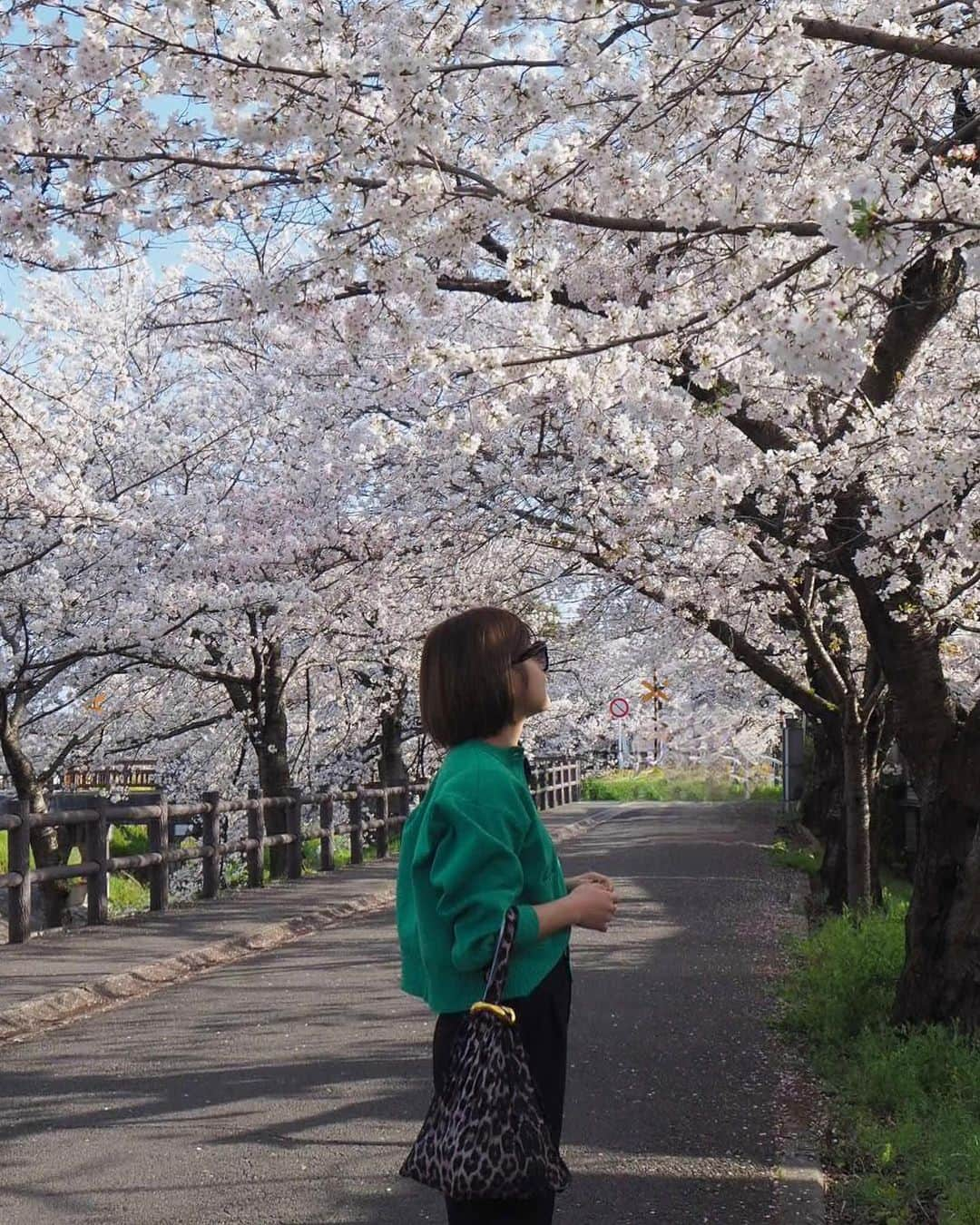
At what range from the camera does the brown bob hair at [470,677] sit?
9.81 feet

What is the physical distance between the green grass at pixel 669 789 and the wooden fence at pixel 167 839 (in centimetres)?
2479

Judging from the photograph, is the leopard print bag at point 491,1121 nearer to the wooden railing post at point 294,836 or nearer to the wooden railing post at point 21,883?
the wooden railing post at point 21,883

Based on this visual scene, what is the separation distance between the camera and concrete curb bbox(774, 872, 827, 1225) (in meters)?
4.82

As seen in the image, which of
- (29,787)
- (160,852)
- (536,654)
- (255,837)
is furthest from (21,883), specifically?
(536,654)

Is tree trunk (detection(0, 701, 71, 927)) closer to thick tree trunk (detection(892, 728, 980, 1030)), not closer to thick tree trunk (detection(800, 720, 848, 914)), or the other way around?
thick tree trunk (detection(800, 720, 848, 914))

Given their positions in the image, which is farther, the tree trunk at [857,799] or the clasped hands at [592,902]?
the tree trunk at [857,799]

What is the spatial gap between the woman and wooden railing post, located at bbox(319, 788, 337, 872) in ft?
53.2

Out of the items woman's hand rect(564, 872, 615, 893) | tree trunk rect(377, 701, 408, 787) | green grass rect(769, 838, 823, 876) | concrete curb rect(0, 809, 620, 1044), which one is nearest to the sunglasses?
woman's hand rect(564, 872, 615, 893)

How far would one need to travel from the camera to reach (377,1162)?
17.2 ft

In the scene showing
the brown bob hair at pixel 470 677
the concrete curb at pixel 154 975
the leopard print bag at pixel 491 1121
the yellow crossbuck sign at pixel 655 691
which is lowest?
the concrete curb at pixel 154 975

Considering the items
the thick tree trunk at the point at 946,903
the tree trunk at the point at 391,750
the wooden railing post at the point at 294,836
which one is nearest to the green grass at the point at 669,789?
the tree trunk at the point at 391,750

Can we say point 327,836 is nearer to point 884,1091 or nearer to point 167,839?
point 167,839

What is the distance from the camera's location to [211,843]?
1508 centimetres

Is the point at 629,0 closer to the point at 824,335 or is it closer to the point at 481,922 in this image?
the point at 824,335
